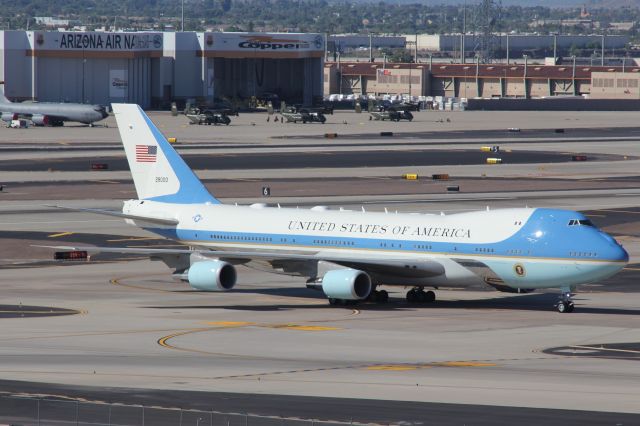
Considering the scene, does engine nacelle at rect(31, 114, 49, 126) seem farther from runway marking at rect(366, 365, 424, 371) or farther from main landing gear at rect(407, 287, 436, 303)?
runway marking at rect(366, 365, 424, 371)

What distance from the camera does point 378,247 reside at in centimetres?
6059

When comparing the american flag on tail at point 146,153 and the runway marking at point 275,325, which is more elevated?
the american flag on tail at point 146,153

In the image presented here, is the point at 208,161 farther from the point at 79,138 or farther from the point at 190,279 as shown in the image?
the point at 190,279

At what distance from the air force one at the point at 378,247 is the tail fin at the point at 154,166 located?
0.40 feet

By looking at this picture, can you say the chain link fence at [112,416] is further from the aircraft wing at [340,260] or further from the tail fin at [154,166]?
the tail fin at [154,166]

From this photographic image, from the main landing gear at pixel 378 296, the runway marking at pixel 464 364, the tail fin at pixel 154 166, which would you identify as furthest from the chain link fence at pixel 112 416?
the tail fin at pixel 154 166

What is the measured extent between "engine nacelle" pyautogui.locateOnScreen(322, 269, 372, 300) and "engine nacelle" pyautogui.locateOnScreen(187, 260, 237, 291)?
13.3ft

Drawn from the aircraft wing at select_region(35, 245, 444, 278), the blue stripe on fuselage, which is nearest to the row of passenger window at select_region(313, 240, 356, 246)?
the blue stripe on fuselage

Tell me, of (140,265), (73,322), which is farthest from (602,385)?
(140,265)

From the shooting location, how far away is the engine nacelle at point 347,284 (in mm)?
58688

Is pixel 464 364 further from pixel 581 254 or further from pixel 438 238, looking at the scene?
pixel 438 238

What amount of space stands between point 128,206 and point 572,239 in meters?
22.5

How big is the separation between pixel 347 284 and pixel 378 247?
2.84 m

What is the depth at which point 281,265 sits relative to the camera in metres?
61.4
